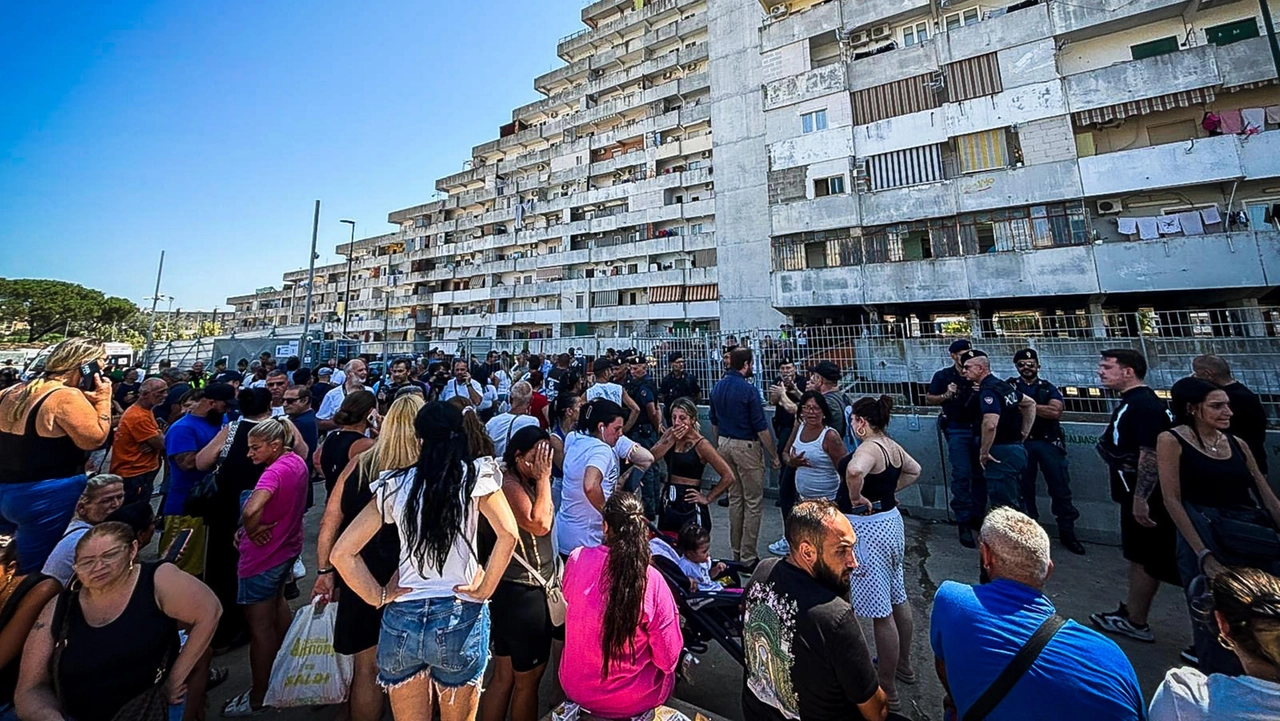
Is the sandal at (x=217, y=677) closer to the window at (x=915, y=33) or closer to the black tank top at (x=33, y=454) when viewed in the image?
the black tank top at (x=33, y=454)

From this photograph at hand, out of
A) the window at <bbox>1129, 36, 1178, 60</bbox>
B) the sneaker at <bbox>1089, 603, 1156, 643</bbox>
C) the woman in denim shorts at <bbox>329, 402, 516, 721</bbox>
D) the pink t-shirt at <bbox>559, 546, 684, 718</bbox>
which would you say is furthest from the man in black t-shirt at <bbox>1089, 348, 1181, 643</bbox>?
the window at <bbox>1129, 36, 1178, 60</bbox>

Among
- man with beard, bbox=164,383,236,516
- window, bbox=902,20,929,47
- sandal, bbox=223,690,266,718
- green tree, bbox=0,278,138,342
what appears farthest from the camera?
green tree, bbox=0,278,138,342

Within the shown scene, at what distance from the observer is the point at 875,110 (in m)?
18.2

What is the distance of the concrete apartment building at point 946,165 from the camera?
14.3 metres

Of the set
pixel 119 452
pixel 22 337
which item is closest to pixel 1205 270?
pixel 119 452

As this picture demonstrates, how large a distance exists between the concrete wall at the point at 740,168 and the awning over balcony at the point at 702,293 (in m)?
2.14

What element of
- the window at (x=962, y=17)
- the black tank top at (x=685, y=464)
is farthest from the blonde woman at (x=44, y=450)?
the window at (x=962, y=17)

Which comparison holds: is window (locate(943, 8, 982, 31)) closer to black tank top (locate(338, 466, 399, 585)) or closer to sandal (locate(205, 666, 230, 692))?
black tank top (locate(338, 466, 399, 585))

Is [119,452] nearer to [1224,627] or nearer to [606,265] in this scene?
[1224,627]

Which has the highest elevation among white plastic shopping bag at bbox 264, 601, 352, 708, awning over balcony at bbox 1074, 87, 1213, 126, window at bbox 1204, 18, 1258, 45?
window at bbox 1204, 18, 1258, 45

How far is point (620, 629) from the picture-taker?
1.91 metres

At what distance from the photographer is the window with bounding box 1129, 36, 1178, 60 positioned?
15.6 m

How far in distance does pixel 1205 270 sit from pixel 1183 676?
796 inches

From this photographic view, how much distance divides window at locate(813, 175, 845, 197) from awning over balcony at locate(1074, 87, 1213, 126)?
7.50 metres
